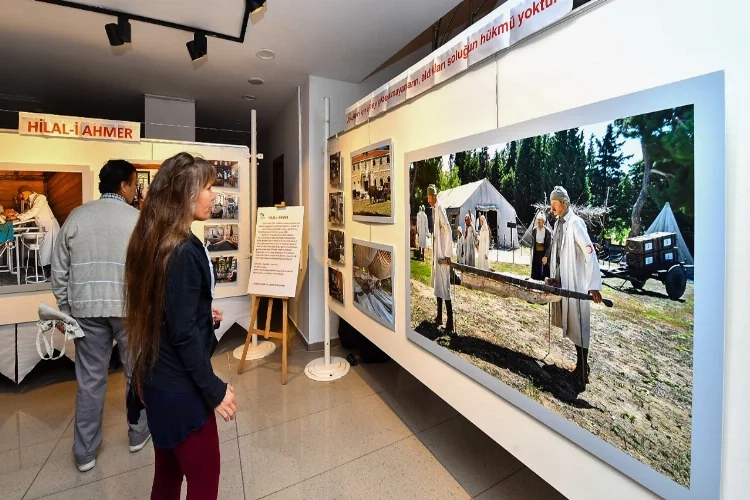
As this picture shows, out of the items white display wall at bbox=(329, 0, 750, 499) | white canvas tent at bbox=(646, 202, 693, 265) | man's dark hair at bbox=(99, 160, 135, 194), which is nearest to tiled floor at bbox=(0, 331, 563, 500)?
white display wall at bbox=(329, 0, 750, 499)

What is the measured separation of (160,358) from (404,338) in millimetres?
1550

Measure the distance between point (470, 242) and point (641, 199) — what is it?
2.67 ft

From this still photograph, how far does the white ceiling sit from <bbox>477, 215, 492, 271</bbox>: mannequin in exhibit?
205 cm

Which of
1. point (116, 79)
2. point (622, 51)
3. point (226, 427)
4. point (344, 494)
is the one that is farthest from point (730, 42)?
point (116, 79)

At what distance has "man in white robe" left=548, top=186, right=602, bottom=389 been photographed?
4.19 ft

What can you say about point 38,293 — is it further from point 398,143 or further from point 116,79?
point 398,143

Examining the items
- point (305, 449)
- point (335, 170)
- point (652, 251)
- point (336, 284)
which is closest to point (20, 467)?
point (305, 449)

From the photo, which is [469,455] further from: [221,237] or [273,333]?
[221,237]

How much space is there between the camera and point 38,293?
3.38 m

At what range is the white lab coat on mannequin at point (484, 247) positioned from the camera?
174 cm

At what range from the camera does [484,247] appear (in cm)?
176

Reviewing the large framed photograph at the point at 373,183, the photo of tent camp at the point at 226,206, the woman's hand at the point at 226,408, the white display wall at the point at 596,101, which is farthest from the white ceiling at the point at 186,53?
the woman's hand at the point at 226,408

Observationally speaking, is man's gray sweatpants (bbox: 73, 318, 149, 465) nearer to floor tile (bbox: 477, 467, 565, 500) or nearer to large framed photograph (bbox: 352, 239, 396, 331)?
large framed photograph (bbox: 352, 239, 396, 331)

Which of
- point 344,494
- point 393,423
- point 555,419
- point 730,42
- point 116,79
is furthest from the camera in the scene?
point 116,79
